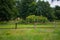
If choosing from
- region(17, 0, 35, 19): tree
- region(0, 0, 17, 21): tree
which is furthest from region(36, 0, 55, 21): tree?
region(0, 0, 17, 21): tree

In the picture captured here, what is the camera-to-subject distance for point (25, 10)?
44281 mm

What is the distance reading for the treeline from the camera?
39250 millimetres

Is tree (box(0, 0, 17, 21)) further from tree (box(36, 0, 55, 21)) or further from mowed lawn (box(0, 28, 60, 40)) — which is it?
Result: mowed lawn (box(0, 28, 60, 40))

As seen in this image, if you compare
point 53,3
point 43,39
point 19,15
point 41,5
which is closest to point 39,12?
point 41,5

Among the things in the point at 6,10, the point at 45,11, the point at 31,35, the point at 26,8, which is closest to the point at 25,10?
the point at 26,8

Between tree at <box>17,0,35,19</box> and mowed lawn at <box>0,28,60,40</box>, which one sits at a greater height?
tree at <box>17,0,35,19</box>

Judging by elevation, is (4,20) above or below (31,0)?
below

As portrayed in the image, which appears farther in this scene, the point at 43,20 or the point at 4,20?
the point at 4,20

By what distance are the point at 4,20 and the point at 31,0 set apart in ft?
25.7

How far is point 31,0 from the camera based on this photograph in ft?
151

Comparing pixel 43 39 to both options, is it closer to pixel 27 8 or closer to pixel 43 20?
pixel 43 20

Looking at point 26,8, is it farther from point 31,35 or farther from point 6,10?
point 31,35

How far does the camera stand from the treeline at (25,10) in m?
39.2

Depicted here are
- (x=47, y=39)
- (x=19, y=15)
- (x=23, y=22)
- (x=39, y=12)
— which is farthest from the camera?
(x=19, y=15)
